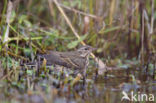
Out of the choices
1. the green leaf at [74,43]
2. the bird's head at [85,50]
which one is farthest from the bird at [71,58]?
the green leaf at [74,43]

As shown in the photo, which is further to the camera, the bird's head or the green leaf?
the green leaf

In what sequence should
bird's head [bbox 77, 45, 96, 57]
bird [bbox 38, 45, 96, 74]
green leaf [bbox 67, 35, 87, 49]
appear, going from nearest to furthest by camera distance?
bird [bbox 38, 45, 96, 74] → bird's head [bbox 77, 45, 96, 57] → green leaf [bbox 67, 35, 87, 49]

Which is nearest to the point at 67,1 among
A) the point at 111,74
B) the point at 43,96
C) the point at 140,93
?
the point at 111,74

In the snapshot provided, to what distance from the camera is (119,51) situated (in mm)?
7695

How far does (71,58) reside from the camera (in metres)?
6.20

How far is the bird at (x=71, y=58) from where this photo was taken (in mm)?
5809

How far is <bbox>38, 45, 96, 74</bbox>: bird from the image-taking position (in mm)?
5809

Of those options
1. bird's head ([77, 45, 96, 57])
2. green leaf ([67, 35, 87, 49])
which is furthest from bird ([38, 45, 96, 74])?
green leaf ([67, 35, 87, 49])

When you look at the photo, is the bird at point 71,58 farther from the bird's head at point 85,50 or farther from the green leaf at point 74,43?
the green leaf at point 74,43

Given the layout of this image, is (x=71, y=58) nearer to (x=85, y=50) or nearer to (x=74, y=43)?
(x=85, y=50)

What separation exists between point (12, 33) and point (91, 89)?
2.74 m

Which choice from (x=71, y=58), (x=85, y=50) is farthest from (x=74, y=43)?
(x=71, y=58)

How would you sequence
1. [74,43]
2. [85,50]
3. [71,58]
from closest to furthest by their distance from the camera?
[71,58] < [85,50] < [74,43]

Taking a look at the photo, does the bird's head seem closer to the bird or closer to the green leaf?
the bird
